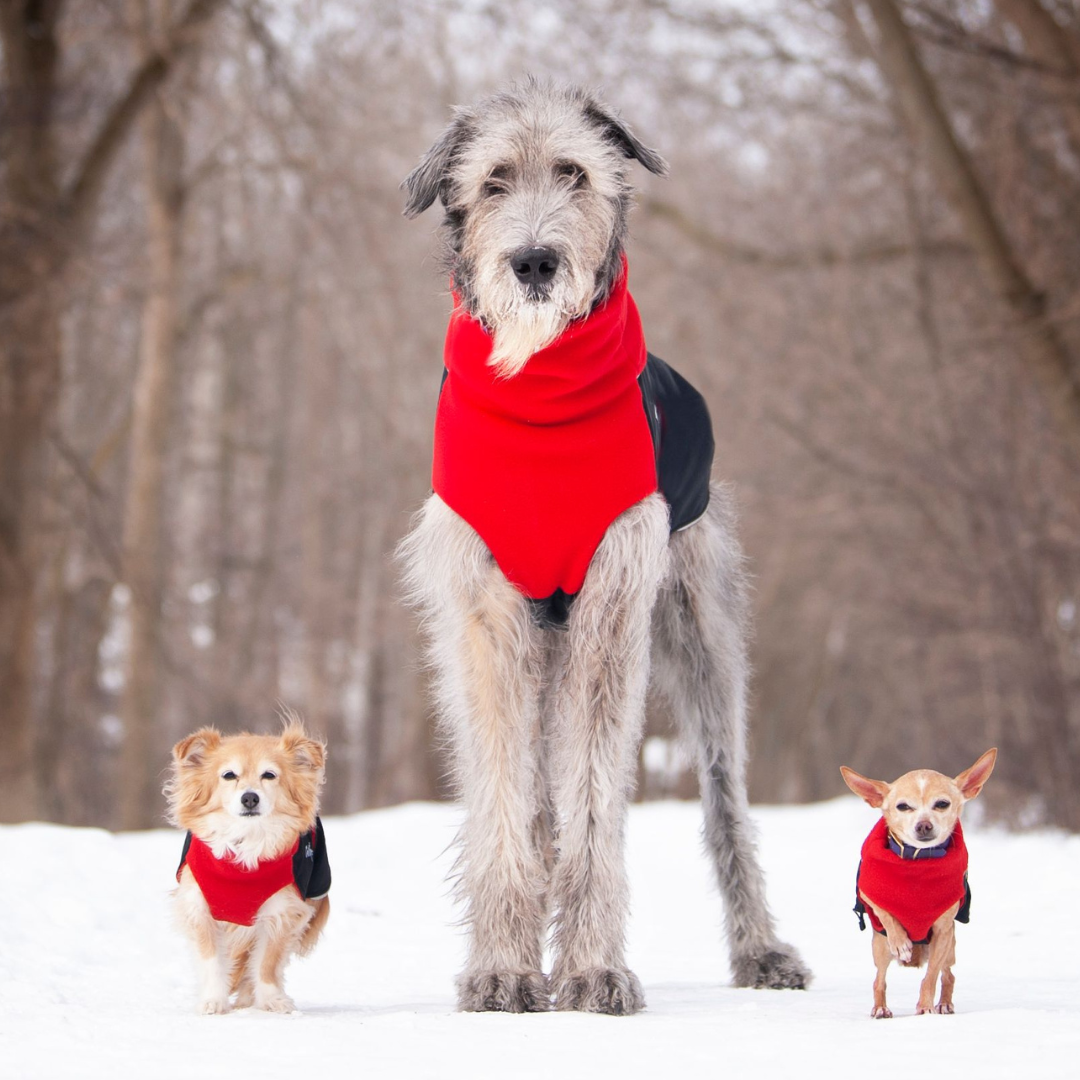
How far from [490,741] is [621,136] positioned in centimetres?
191

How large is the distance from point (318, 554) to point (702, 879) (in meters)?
17.6

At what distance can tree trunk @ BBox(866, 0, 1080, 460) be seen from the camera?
Result: 9.87 metres

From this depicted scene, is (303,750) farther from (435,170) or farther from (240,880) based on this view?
(435,170)

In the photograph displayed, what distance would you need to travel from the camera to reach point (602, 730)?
4176 mm

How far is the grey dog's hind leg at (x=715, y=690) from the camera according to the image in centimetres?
487

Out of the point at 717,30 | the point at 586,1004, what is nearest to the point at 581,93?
the point at 586,1004

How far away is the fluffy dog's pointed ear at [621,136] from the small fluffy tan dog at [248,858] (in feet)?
6.72

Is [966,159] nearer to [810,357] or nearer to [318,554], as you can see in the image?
[810,357]

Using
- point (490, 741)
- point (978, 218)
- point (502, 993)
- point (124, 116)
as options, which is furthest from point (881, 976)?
point (124, 116)

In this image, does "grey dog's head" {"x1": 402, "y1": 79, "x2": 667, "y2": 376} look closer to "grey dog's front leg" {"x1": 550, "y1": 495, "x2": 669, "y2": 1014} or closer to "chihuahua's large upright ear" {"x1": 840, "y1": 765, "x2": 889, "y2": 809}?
"grey dog's front leg" {"x1": 550, "y1": 495, "x2": 669, "y2": 1014}

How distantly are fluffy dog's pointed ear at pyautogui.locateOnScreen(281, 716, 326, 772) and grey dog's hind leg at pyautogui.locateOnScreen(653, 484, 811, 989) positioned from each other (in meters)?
1.48

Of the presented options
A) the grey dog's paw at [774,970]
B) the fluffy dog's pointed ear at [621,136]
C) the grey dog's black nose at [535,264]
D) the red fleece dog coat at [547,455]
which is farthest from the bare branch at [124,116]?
the grey dog's paw at [774,970]

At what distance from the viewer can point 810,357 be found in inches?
736

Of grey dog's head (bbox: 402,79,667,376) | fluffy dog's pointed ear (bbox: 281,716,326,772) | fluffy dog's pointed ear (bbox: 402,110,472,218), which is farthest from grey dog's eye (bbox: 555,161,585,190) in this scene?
fluffy dog's pointed ear (bbox: 281,716,326,772)
